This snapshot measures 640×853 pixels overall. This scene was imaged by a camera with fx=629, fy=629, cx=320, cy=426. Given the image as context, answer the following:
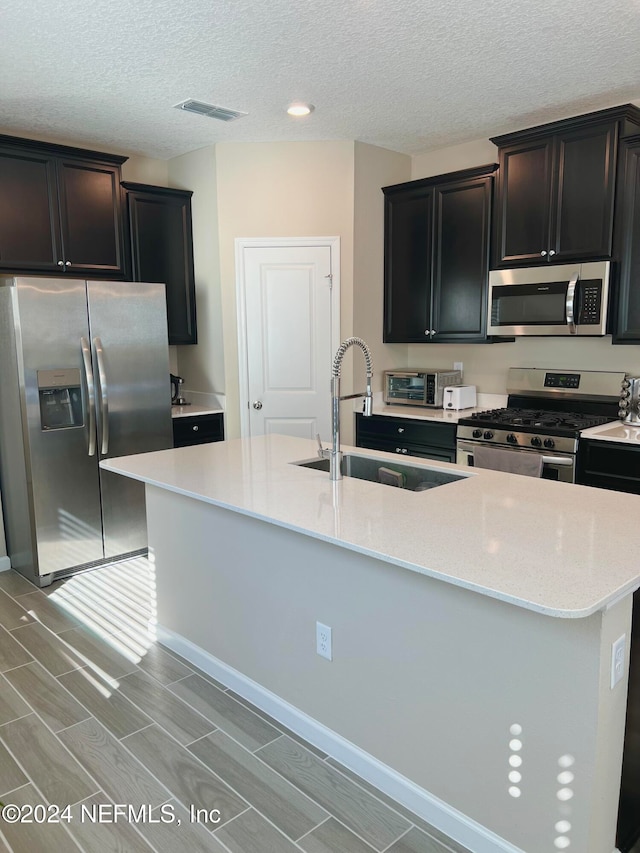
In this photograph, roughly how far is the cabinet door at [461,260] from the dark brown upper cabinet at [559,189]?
136mm

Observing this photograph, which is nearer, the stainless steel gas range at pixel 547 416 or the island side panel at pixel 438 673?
the island side panel at pixel 438 673

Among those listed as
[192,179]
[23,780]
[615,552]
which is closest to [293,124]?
[192,179]

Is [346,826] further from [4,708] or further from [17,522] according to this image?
[17,522]

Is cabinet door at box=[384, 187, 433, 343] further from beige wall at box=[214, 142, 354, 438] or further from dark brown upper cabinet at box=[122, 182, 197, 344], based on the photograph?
dark brown upper cabinet at box=[122, 182, 197, 344]

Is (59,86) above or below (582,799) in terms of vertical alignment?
above

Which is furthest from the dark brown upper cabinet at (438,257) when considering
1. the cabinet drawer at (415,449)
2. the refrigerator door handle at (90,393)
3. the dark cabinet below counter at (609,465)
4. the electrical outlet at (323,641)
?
the electrical outlet at (323,641)

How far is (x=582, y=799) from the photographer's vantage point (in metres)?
1.55

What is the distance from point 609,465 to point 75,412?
10.3 feet

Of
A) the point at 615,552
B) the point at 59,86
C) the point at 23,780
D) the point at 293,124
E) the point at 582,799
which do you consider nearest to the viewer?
the point at 582,799

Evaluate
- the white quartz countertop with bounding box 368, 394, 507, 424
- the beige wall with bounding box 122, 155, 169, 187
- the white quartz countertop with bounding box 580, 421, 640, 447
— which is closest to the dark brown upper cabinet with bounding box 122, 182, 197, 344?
the beige wall with bounding box 122, 155, 169, 187

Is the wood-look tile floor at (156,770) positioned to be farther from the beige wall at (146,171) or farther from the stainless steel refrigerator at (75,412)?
the beige wall at (146,171)

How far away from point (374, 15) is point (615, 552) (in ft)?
7.67

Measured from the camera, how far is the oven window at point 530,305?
12.5 ft

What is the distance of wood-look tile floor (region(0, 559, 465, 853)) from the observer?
1898mm
